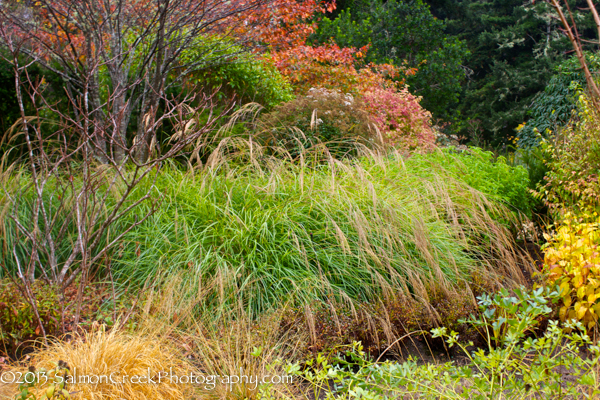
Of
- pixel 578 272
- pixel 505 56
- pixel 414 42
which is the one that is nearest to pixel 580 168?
pixel 578 272

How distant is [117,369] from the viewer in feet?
6.91

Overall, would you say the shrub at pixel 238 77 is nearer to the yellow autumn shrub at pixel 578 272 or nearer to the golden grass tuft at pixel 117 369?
the yellow autumn shrub at pixel 578 272

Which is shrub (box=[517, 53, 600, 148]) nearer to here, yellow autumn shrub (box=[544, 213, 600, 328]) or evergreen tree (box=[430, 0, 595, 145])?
evergreen tree (box=[430, 0, 595, 145])

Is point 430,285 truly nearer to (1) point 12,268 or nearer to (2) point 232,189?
(2) point 232,189

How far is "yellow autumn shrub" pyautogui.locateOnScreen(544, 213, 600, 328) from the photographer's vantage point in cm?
288

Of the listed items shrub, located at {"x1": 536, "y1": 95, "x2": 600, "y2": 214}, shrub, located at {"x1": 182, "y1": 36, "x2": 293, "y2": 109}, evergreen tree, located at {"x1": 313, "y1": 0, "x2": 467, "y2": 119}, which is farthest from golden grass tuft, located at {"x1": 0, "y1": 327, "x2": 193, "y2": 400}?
evergreen tree, located at {"x1": 313, "y1": 0, "x2": 467, "y2": 119}

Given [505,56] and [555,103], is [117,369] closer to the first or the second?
[555,103]

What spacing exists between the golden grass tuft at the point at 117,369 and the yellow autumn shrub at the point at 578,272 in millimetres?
2320

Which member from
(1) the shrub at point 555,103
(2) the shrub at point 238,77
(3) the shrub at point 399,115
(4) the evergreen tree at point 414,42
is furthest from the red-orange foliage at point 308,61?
(1) the shrub at point 555,103

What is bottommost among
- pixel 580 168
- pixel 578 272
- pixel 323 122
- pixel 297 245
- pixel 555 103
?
pixel 555 103

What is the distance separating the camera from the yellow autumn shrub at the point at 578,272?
2.88m

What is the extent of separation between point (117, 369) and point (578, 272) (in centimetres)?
273

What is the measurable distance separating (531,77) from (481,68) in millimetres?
3433

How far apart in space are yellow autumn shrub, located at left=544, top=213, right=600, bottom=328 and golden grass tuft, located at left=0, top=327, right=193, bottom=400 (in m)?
2.32
